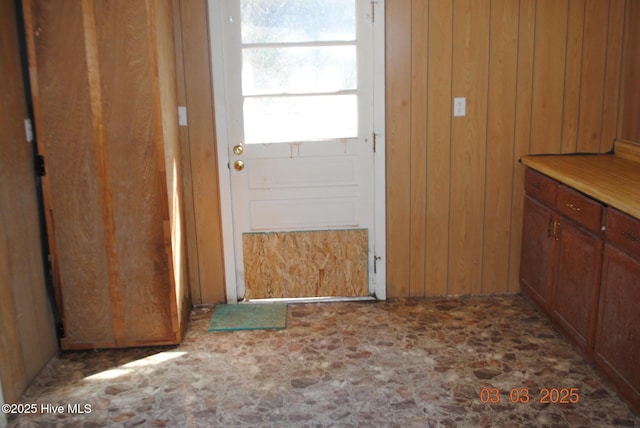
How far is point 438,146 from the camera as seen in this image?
385 cm

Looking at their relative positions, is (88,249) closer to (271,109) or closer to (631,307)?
(271,109)

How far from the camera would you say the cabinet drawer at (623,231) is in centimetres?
257

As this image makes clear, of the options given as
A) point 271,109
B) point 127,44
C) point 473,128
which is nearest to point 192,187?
point 271,109

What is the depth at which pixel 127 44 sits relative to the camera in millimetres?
3129

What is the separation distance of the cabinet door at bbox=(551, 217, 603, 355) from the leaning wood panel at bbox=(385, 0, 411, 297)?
965mm

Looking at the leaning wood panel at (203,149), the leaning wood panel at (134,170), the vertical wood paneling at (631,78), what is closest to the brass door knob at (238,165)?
the leaning wood panel at (203,149)

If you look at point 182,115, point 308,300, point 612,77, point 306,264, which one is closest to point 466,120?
point 612,77

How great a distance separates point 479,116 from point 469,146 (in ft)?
0.62

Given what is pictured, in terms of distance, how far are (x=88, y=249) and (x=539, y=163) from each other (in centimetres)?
256

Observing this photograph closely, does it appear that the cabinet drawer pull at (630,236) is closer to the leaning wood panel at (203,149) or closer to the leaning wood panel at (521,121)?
the leaning wood panel at (521,121)

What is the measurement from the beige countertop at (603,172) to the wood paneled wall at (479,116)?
14 centimetres
